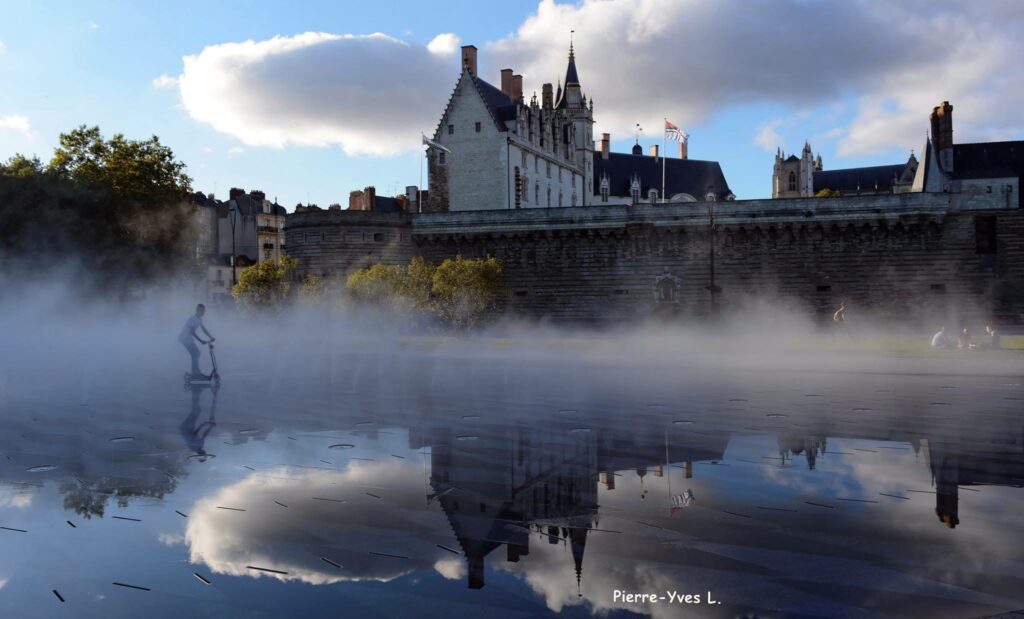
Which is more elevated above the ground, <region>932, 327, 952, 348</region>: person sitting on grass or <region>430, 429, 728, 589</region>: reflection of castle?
<region>430, 429, 728, 589</region>: reflection of castle

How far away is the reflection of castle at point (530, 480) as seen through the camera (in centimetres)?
648

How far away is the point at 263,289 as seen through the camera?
156 ft

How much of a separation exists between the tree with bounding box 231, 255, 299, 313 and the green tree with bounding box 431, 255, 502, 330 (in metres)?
10.3

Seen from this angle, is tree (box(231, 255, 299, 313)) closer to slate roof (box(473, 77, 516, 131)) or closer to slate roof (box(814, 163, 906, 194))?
slate roof (box(473, 77, 516, 131))

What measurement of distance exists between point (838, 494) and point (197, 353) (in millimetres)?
14122

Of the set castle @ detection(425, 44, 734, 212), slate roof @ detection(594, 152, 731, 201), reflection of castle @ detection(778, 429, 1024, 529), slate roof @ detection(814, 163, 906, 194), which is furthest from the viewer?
slate roof @ detection(814, 163, 906, 194)

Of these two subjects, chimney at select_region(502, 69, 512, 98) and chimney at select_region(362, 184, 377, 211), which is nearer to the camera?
chimney at select_region(502, 69, 512, 98)

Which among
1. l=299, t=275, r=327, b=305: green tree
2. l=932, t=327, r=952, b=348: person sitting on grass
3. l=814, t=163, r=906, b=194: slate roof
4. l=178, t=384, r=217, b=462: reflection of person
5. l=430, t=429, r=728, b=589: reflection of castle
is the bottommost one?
l=932, t=327, r=952, b=348: person sitting on grass

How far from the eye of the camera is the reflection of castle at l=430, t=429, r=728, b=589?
6477 millimetres

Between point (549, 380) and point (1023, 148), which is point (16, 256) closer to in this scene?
point (549, 380)

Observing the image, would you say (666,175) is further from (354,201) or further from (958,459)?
(958,459)

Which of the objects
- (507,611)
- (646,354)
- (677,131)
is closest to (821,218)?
(677,131)

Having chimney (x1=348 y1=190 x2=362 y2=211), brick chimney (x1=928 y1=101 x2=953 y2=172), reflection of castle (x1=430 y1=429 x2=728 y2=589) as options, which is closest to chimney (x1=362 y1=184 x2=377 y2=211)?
chimney (x1=348 y1=190 x2=362 y2=211)

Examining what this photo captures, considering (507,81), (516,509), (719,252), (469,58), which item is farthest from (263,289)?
(516,509)
